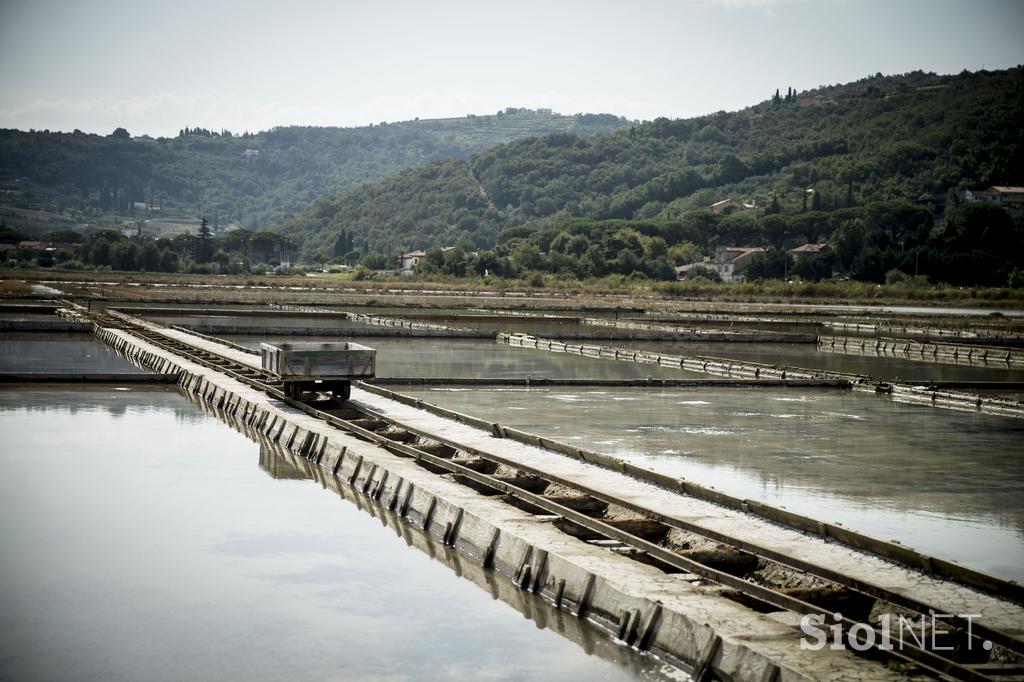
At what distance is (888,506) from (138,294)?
60054 mm

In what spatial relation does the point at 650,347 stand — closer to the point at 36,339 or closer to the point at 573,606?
the point at 36,339

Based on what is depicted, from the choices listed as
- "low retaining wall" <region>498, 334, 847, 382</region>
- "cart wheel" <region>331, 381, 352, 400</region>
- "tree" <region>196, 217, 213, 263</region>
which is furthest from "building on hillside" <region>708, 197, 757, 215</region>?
"cart wheel" <region>331, 381, 352, 400</region>

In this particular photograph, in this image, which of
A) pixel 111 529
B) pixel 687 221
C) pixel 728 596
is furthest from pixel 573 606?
pixel 687 221

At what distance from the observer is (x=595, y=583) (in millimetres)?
9703

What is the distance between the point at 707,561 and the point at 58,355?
25740mm

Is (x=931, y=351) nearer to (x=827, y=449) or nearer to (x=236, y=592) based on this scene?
(x=827, y=449)

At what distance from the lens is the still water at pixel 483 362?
30.9 meters

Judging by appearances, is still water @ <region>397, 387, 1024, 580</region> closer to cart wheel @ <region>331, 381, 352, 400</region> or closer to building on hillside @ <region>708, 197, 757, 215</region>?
cart wheel @ <region>331, 381, 352, 400</region>

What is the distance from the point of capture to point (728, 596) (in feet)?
30.8

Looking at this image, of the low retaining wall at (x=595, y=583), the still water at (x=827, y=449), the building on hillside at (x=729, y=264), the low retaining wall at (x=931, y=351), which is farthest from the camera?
the building on hillside at (x=729, y=264)

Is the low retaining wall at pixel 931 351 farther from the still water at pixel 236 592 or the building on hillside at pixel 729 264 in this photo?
the building on hillside at pixel 729 264

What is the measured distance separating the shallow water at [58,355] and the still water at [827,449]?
8.53 meters

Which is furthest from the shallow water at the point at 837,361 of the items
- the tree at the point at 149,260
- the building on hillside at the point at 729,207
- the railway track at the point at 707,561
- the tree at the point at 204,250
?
the building on hillside at the point at 729,207

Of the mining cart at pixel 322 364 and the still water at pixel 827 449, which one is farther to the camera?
the mining cart at pixel 322 364
